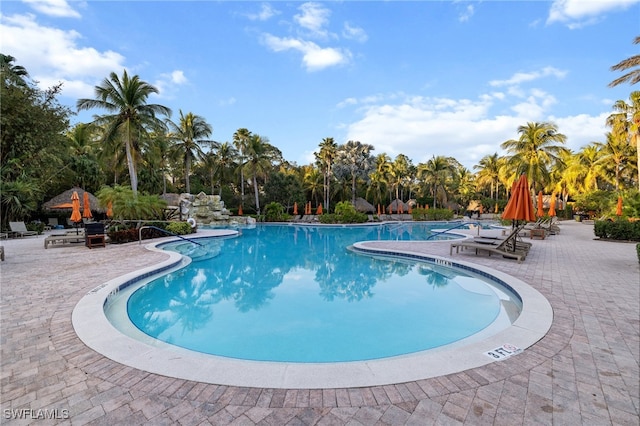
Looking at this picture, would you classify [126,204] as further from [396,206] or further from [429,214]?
[396,206]

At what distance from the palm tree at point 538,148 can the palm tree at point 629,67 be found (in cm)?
1361

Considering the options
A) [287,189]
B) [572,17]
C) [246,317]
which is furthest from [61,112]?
[287,189]

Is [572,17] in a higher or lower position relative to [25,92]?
higher

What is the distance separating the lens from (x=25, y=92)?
7.87m

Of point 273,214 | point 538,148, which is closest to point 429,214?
point 538,148

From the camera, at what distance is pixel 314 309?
21.1ft

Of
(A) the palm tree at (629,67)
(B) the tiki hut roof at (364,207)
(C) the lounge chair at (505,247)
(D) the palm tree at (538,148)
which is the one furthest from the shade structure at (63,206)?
(D) the palm tree at (538,148)

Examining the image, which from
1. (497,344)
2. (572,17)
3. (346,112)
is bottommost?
(497,344)

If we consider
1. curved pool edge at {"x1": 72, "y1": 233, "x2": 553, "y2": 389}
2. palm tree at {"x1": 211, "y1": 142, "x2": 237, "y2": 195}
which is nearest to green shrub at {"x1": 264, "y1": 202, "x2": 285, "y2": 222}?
palm tree at {"x1": 211, "y1": 142, "x2": 237, "y2": 195}

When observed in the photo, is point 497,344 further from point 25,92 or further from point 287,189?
point 287,189

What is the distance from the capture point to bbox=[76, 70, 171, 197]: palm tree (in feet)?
64.0

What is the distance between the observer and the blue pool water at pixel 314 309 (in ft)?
15.8

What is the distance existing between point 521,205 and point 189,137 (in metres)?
27.3

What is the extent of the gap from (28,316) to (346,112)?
Answer: 26.9 meters
